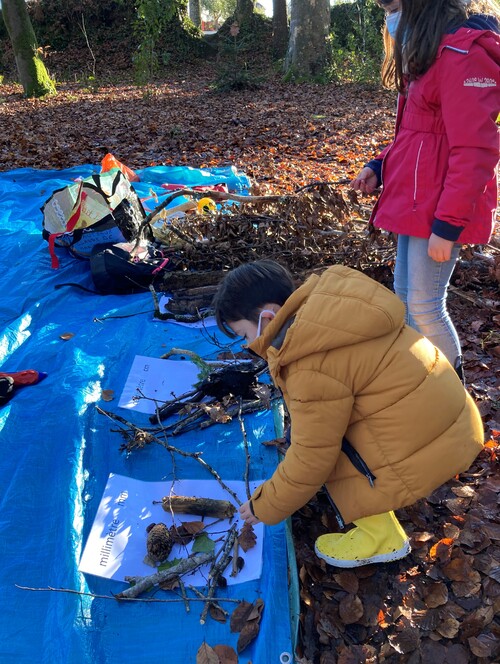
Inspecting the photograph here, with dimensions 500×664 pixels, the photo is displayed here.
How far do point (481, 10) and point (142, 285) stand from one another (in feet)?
9.36

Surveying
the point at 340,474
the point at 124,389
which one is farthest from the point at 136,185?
the point at 340,474

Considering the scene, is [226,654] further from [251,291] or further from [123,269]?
[123,269]

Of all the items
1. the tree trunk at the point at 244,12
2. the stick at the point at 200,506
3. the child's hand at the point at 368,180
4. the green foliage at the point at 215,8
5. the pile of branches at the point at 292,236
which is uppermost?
the green foliage at the point at 215,8

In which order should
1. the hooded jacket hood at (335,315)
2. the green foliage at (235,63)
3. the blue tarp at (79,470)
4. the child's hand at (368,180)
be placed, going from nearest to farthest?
the hooded jacket hood at (335,315) < the blue tarp at (79,470) < the child's hand at (368,180) < the green foliage at (235,63)

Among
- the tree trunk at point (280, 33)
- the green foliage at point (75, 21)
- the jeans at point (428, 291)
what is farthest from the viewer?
the green foliage at point (75, 21)

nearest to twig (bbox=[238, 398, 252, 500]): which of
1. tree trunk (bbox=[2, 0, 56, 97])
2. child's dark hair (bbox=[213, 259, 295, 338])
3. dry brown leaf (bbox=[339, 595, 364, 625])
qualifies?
dry brown leaf (bbox=[339, 595, 364, 625])

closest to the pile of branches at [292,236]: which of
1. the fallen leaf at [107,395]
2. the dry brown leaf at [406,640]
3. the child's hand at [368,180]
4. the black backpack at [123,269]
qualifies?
the black backpack at [123,269]

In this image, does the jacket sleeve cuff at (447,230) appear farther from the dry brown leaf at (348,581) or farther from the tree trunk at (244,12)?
the tree trunk at (244,12)

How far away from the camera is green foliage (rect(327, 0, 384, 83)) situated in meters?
13.5

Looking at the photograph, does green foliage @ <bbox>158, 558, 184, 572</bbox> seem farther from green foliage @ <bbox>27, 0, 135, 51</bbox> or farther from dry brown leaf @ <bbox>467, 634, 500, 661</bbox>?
green foliage @ <bbox>27, 0, 135, 51</bbox>

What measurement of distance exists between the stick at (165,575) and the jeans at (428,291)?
4.40ft

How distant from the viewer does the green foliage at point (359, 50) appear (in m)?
13.5

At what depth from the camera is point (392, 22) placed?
2100mm

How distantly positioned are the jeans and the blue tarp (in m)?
0.90
